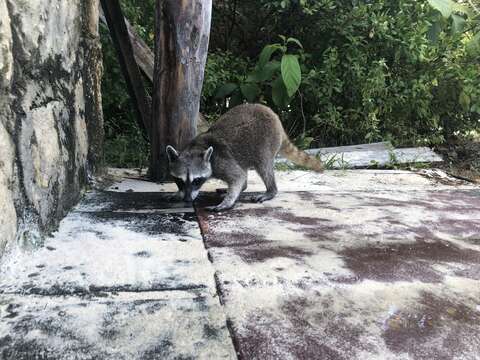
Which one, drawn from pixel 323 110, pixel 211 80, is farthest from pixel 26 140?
pixel 323 110

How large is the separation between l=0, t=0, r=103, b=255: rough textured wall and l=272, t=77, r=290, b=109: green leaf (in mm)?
2457

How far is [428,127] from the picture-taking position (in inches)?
232

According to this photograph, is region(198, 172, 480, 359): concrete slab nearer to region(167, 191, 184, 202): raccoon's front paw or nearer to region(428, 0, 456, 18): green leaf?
region(167, 191, 184, 202): raccoon's front paw

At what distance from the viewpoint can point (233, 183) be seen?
340 centimetres

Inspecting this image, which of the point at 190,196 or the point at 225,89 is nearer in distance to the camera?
the point at 190,196

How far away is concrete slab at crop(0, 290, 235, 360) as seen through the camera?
1423mm

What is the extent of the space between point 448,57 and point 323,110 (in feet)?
5.32

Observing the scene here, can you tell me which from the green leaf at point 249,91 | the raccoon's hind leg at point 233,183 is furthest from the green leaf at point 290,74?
the raccoon's hind leg at point 233,183

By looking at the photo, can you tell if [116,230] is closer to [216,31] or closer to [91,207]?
[91,207]

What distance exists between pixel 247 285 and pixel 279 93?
147 inches

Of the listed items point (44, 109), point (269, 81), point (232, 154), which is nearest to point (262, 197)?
point (232, 154)

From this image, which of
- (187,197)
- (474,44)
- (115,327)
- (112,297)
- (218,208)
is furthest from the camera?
(474,44)

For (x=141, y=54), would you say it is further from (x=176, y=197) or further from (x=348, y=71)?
(x=348, y=71)

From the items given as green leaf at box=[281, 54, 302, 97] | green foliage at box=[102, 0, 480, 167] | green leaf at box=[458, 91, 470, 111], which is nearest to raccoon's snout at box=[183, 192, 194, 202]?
green foliage at box=[102, 0, 480, 167]
